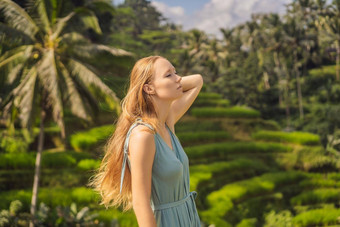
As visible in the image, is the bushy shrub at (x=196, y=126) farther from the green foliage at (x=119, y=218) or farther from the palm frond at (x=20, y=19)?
the palm frond at (x=20, y=19)

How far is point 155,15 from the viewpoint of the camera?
3881 cm

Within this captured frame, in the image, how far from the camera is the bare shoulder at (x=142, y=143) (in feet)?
4.80

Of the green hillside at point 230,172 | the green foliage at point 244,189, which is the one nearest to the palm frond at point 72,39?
the green hillside at point 230,172

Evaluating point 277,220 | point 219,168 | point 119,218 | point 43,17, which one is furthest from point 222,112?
point 43,17

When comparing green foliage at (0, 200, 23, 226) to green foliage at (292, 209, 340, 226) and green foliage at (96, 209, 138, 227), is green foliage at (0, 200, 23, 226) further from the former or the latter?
green foliage at (292, 209, 340, 226)

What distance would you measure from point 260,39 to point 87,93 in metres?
31.4

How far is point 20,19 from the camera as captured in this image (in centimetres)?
825

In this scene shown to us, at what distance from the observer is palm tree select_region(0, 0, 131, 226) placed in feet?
25.8

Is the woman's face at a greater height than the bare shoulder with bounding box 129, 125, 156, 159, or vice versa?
the woman's face

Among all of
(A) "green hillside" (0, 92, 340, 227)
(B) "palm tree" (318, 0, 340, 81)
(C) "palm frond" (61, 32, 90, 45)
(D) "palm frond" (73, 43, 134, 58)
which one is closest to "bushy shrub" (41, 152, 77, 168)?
(A) "green hillside" (0, 92, 340, 227)

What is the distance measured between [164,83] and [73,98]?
6.67 meters

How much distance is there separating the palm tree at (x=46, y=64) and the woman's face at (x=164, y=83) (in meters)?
6.20

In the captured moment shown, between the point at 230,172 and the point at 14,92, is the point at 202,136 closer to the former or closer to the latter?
the point at 230,172

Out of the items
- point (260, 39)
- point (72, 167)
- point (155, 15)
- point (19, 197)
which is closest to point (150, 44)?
point (155, 15)
